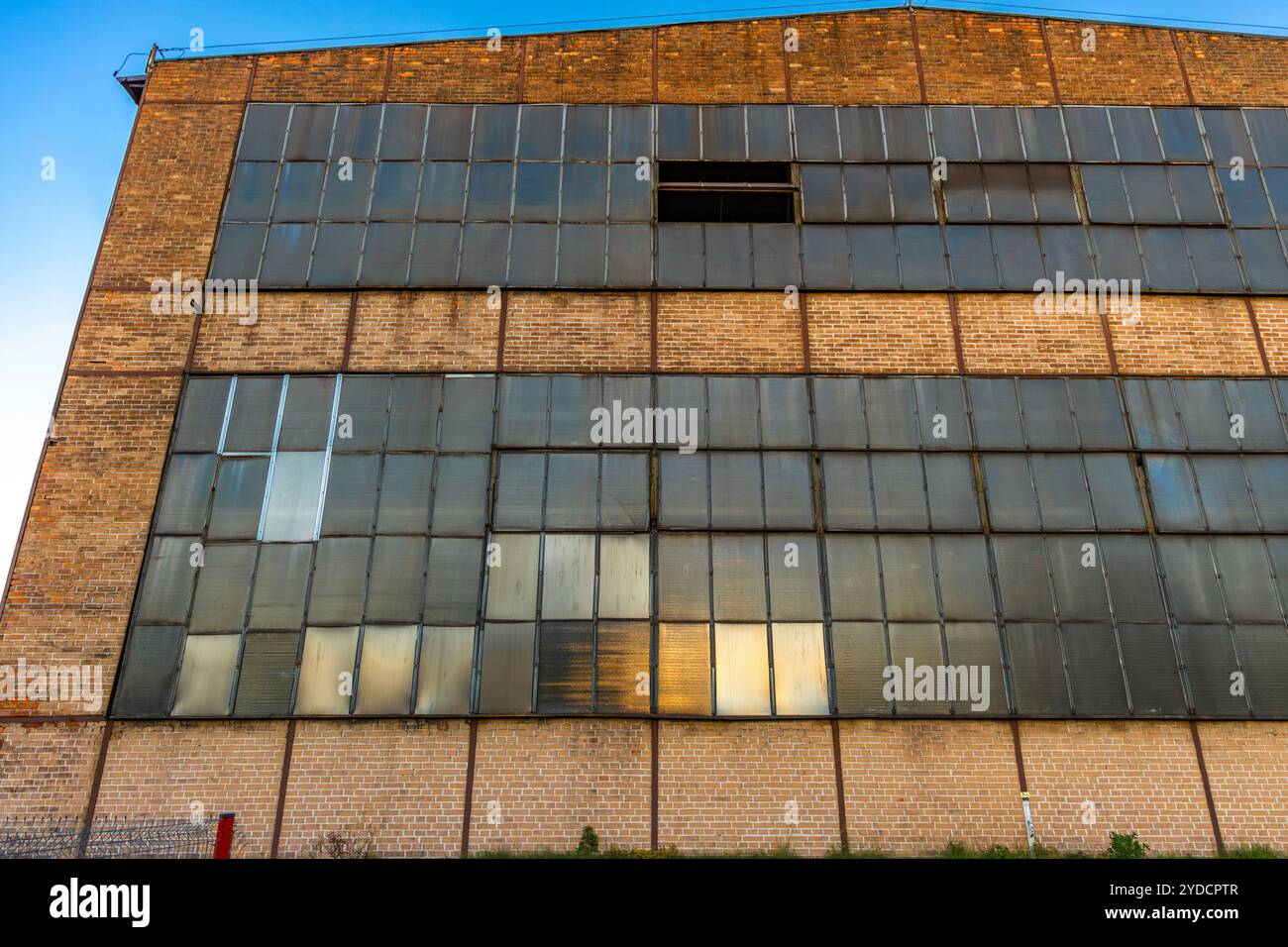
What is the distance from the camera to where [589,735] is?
11.1 meters

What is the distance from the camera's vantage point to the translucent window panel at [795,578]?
11.7 meters

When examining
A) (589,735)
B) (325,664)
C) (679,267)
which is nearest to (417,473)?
(325,664)

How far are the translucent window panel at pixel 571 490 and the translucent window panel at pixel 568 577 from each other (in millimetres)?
234

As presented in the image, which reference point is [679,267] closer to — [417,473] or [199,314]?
[417,473]

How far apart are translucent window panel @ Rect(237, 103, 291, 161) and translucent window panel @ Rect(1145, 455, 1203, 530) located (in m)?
16.2

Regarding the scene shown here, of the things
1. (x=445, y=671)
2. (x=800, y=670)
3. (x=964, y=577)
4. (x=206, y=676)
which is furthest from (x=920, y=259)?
(x=206, y=676)

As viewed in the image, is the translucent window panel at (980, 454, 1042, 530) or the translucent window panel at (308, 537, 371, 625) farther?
the translucent window panel at (980, 454, 1042, 530)

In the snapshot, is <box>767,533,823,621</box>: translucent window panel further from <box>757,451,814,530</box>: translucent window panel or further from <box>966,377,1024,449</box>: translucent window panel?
<box>966,377,1024,449</box>: translucent window panel

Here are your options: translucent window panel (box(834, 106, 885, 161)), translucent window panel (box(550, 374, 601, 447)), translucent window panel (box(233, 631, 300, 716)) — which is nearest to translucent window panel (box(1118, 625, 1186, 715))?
translucent window panel (box(550, 374, 601, 447))

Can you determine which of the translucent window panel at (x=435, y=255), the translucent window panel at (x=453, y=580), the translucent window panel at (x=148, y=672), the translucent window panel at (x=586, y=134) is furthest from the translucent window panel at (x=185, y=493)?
the translucent window panel at (x=586, y=134)

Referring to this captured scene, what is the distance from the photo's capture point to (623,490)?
12375mm

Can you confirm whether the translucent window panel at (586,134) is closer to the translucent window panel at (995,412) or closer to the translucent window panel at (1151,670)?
the translucent window panel at (995,412)

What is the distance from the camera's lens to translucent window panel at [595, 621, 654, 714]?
36.9 ft

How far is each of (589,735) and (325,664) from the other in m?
3.97
